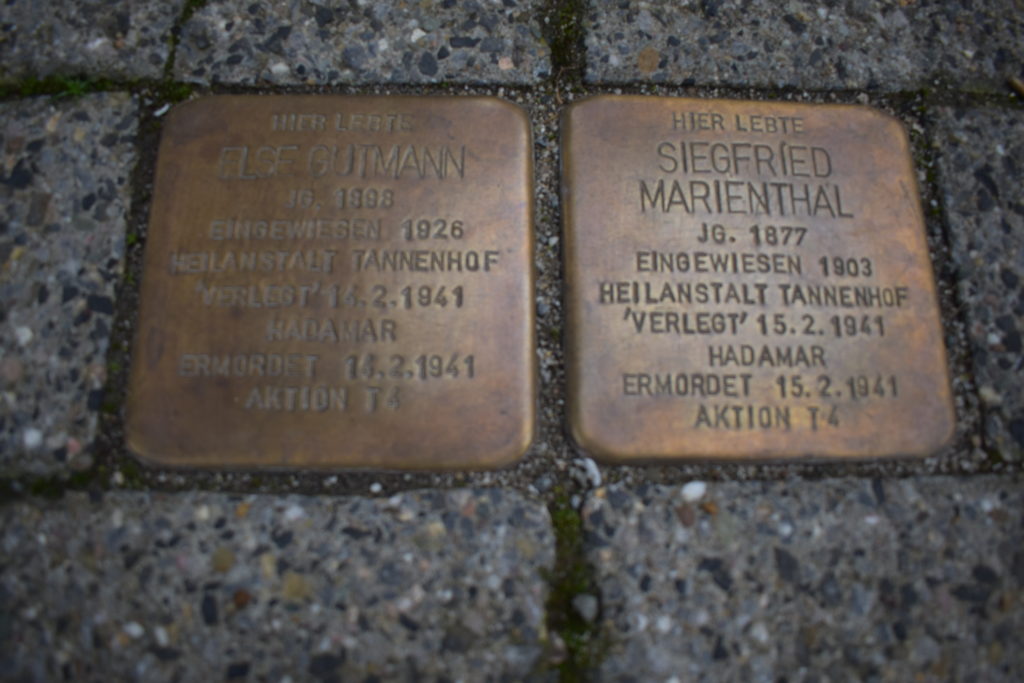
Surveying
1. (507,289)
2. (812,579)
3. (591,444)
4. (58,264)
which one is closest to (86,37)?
(58,264)

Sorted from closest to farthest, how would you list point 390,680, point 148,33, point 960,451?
point 390,680, point 960,451, point 148,33

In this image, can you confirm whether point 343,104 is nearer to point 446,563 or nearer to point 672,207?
point 672,207

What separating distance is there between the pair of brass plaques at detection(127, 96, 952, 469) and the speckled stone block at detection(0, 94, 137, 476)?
0.10 m

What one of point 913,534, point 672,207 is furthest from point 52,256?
point 913,534

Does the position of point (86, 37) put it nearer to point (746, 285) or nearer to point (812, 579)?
point (746, 285)

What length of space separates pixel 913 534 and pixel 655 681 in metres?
0.50

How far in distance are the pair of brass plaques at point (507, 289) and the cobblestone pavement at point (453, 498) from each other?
0.06 m

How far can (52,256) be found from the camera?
1170mm

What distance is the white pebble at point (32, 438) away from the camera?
109 centimetres

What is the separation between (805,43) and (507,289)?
0.84 m

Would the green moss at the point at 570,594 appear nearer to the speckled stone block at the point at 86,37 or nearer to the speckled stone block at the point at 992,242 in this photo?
the speckled stone block at the point at 992,242

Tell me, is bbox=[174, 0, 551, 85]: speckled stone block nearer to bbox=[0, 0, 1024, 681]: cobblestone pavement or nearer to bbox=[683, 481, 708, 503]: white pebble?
bbox=[0, 0, 1024, 681]: cobblestone pavement

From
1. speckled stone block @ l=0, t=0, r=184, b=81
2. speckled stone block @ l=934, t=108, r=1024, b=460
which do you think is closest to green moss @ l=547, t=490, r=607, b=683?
speckled stone block @ l=934, t=108, r=1024, b=460

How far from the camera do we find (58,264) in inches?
46.0
